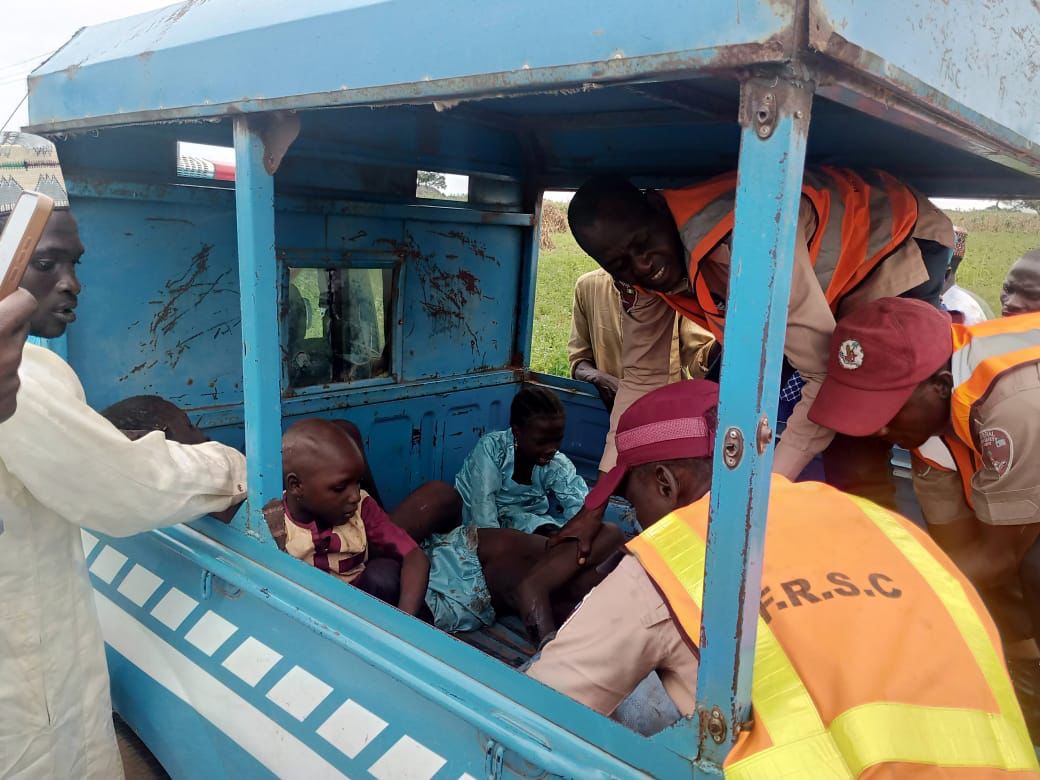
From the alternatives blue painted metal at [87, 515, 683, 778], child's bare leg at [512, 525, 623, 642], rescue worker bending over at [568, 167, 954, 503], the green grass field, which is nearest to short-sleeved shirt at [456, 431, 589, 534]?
child's bare leg at [512, 525, 623, 642]

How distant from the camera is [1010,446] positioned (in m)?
1.76

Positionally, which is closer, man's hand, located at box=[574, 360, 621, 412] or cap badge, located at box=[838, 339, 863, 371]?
cap badge, located at box=[838, 339, 863, 371]

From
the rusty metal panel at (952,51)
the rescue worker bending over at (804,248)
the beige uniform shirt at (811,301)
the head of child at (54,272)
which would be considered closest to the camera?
the rusty metal panel at (952,51)

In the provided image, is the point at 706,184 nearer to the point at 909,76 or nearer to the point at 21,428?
the point at 909,76

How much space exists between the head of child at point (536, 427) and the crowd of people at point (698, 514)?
1.12 ft

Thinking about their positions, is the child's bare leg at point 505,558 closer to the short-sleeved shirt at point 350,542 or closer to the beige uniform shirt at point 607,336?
the short-sleeved shirt at point 350,542

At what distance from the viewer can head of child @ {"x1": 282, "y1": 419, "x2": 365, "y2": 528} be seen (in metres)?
2.05

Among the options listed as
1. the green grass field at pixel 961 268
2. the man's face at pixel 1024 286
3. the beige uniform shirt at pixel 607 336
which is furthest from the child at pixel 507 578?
the green grass field at pixel 961 268

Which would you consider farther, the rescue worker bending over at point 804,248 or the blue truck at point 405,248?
the rescue worker bending over at point 804,248

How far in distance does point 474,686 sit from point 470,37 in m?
1.03

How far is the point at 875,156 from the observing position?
2.52 meters

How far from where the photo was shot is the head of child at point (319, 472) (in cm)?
205

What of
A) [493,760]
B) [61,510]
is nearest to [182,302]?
[61,510]

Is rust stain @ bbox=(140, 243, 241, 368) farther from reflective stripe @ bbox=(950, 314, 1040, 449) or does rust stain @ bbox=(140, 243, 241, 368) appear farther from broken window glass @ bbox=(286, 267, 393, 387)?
reflective stripe @ bbox=(950, 314, 1040, 449)
